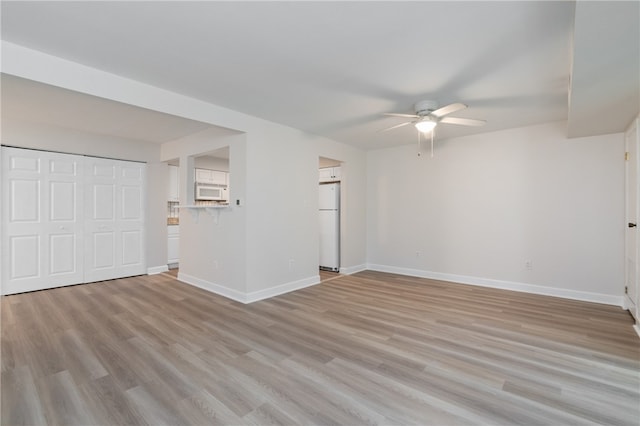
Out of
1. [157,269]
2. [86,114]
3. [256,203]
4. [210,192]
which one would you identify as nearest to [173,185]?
[210,192]

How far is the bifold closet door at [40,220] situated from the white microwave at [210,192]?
1.95 m

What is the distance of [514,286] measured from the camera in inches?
177

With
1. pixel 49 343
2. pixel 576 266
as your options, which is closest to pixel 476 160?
pixel 576 266

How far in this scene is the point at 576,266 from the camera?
13.4 feet

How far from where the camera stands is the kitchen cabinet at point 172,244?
20.2 feet

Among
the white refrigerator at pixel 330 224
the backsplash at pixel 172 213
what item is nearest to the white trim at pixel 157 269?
the backsplash at pixel 172 213

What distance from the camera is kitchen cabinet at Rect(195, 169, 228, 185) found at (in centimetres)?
636

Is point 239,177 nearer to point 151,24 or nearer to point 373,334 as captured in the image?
point 151,24

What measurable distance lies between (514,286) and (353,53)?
423 centimetres

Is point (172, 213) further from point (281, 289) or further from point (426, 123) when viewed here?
point (426, 123)

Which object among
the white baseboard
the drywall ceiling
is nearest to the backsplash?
the white baseboard

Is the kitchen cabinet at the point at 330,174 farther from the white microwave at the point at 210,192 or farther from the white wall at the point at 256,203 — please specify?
the white microwave at the point at 210,192

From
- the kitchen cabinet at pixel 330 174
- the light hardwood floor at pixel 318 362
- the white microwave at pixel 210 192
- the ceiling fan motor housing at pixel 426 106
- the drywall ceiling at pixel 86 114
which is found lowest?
the light hardwood floor at pixel 318 362

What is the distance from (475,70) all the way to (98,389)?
3921mm
